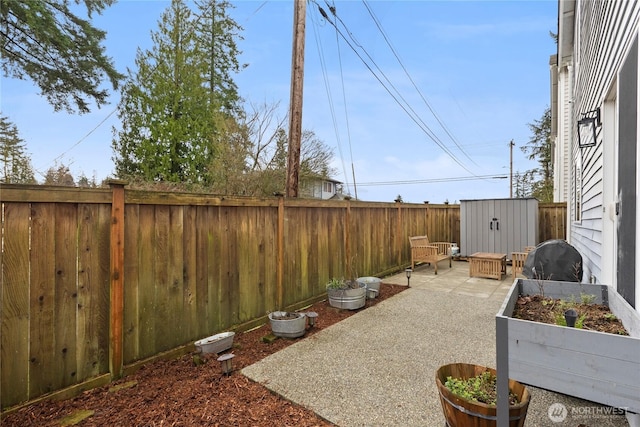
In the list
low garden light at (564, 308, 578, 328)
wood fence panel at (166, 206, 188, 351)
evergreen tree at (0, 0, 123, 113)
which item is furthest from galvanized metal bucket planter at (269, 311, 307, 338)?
evergreen tree at (0, 0, 123, 113)

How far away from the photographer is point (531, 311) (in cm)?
224

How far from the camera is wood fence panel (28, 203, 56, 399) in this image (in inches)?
85.9

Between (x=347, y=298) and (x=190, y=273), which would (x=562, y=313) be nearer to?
(x=347, y=298)

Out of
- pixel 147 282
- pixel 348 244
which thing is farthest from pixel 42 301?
pixel 348 244

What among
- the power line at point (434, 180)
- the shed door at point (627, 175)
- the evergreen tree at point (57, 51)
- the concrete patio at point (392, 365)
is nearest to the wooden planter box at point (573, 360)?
the shed door at point (627, 175)

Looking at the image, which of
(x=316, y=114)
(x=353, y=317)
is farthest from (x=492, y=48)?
(x=353, y=317)

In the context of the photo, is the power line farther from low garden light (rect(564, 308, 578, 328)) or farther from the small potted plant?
low garden light (rect(564, 308, 578, 328))

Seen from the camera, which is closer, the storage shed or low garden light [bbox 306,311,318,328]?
low garden light [bbox 306,311,318,328]

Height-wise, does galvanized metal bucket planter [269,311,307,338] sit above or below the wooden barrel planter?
below

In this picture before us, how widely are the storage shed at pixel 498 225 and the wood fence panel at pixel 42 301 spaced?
9289 mm

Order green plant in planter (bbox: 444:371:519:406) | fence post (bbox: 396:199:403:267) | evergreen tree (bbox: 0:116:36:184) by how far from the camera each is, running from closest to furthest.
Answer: green plant in planter (bbox: 444:371:519:406) < evergreen tree (bbox: 0:116:36:184) < fence post (bbox: 396:199:403:267)

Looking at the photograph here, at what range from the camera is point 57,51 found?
290 inches

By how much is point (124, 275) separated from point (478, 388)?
2723mm
